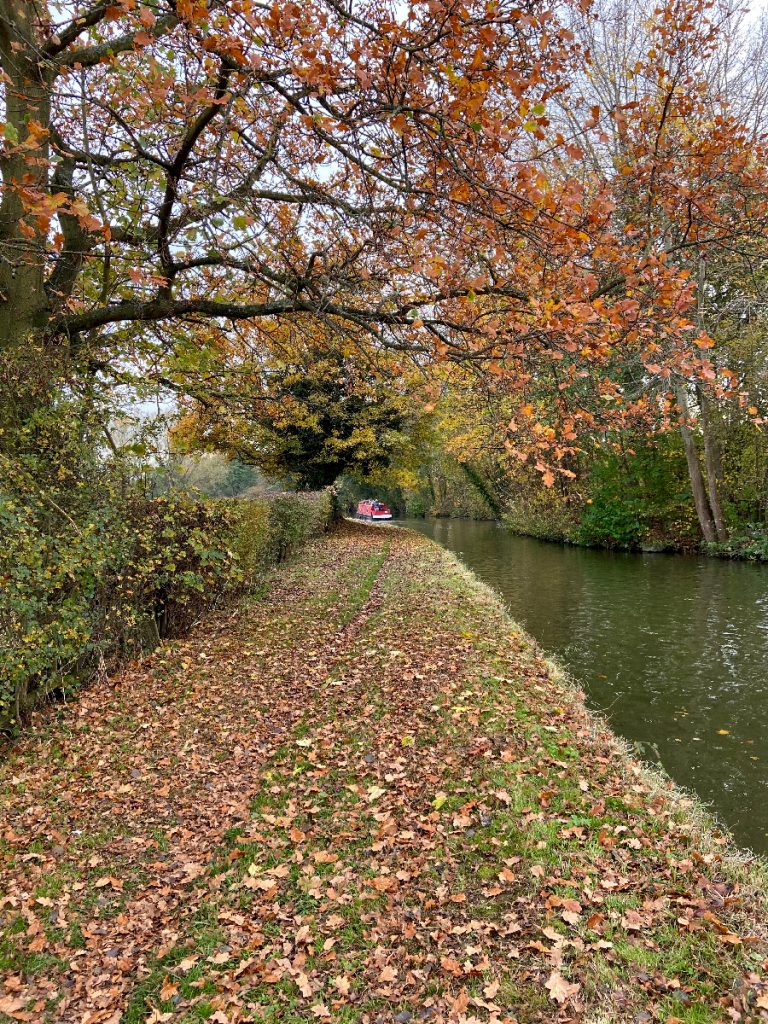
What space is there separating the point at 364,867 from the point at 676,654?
7.12 m

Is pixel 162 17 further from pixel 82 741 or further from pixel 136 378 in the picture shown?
pixel 82 741

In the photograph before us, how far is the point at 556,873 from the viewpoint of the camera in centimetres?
342

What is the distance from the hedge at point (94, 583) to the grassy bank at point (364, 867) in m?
0.71

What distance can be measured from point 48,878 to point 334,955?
7.05 ft

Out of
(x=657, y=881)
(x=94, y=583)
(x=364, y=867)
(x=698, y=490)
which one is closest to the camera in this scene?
(x=657, y=881)

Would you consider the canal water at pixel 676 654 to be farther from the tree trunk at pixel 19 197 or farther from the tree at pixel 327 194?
the tree trunk at pixel 19 197

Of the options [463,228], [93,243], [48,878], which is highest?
[93,243]

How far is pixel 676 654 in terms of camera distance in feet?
29.8

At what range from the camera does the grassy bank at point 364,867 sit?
281cm

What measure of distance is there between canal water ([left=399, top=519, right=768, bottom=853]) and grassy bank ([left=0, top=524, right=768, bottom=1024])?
3.25ft

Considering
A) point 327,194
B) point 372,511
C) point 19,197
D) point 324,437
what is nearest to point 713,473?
point 324,437

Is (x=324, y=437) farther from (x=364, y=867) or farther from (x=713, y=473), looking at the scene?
(x=364, y=867)

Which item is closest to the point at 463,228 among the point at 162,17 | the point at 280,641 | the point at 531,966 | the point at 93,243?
the point at 162,17

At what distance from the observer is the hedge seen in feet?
17.9
